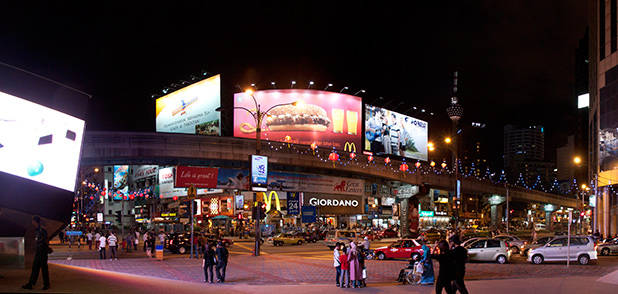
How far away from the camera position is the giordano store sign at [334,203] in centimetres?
7431

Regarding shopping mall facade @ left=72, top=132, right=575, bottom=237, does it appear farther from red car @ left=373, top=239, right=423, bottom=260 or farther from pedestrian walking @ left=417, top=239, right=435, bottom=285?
pedestrian walking @ left=417, top=239, right=435, bottom=285

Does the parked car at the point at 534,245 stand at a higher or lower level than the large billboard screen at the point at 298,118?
lower

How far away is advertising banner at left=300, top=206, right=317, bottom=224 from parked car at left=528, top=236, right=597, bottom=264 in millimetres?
35446

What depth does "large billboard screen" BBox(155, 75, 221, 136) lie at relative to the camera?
77812 millimetres

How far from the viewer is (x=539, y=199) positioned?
116m

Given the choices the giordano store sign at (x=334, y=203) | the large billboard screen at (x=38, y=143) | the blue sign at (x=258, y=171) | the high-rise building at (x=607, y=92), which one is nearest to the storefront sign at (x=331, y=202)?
the giordano store sign at (x=334, y=203)

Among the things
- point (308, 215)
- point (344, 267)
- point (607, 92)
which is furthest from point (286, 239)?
point (607, 92)

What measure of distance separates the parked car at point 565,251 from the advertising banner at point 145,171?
225 ft

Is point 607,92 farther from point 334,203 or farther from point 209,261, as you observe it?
point 209,261

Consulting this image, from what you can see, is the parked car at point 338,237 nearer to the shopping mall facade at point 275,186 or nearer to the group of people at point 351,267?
the shopping mall facade at point 275,186

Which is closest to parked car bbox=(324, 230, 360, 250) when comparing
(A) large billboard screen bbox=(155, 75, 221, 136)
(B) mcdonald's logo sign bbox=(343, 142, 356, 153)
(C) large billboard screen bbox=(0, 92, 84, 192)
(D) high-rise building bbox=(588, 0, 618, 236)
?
(C) large billboard screen bbox=(0, 92, 84, 192)

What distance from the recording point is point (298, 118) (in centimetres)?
7988

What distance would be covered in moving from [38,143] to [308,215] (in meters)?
47.1

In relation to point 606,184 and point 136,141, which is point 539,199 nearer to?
point 606,184
